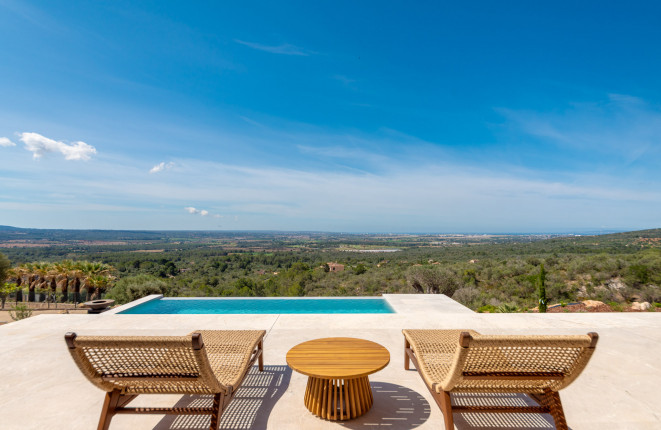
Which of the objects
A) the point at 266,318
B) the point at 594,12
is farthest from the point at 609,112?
the point at 266,318

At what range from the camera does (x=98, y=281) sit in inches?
422

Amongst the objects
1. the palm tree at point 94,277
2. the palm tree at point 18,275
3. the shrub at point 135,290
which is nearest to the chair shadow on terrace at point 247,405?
the shrub at point 135,290

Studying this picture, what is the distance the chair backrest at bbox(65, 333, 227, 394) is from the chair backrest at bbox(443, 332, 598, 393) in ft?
5.22

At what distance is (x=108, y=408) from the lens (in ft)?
6.08

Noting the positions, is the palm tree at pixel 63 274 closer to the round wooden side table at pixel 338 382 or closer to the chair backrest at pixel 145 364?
the chair backrest at pixel 145 364

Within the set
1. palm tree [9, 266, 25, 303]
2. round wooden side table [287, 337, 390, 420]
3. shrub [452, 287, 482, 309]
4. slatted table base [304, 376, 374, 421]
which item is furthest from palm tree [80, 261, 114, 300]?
shrub [452, 287, 482, 309]

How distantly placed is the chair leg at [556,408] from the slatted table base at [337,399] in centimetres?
127

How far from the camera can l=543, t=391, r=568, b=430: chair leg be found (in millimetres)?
1836

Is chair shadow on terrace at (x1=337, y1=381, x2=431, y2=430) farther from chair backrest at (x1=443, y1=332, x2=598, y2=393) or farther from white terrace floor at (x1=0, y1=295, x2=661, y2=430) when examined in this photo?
chair backrest at (x1=443, y1=332, x2=598, y2=393)

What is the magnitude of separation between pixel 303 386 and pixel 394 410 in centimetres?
90

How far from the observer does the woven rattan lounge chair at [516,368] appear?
5.50 feet

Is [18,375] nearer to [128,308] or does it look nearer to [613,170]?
[128,308]

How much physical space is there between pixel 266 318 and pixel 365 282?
918 cm

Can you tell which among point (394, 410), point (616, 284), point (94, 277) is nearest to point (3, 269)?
point (94, 277)
